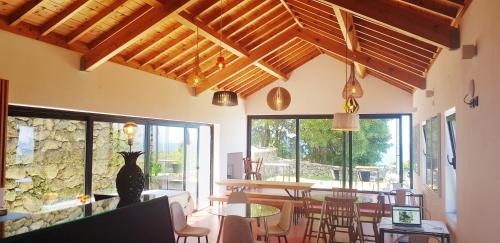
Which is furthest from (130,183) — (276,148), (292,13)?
(276,148)

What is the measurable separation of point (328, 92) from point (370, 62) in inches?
115

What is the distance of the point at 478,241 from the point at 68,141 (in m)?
4.95

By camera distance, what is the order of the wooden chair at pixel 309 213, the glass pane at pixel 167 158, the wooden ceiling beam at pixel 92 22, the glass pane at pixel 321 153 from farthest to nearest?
the glass pane at pixel 321 153
the glass pane at pixel 167 158
the wooden chair at pixel 309 213
the wooden ceiling beam at pixel 92 22

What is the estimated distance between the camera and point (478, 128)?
2.93 m

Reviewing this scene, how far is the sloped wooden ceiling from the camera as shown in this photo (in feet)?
13.4

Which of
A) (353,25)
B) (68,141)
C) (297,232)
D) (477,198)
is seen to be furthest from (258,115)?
(477,198)

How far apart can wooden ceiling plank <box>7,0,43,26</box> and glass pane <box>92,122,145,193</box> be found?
2.00 metres

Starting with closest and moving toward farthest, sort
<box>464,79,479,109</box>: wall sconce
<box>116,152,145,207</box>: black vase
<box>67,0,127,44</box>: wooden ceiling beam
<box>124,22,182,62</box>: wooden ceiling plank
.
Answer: <box>116,152,145,207</box>: black vase
<box>464,79,479,109</box>: wall sconce
<box>67,0,127,44</box>: wooden ceiling beam
<box>124,22,182,62</box>: wooden ceiling plank

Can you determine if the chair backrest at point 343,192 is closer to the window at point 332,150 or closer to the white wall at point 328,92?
the window at point 332,150

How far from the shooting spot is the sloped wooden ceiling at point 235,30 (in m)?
4.08

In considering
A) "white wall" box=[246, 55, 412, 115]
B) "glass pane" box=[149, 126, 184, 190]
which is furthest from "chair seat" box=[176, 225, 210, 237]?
"white wall" box=[246, 55, 412, 115]

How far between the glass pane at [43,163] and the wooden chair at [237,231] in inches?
97.4

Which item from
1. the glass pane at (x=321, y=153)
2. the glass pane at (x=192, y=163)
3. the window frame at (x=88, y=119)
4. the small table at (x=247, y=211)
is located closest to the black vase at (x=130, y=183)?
the small table at (x=247, y=211)

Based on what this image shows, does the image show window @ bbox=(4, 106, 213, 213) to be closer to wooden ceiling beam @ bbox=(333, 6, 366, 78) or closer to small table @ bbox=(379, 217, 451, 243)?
wooden ceiling beam @ bbox=(333, 6, 366, 78)
